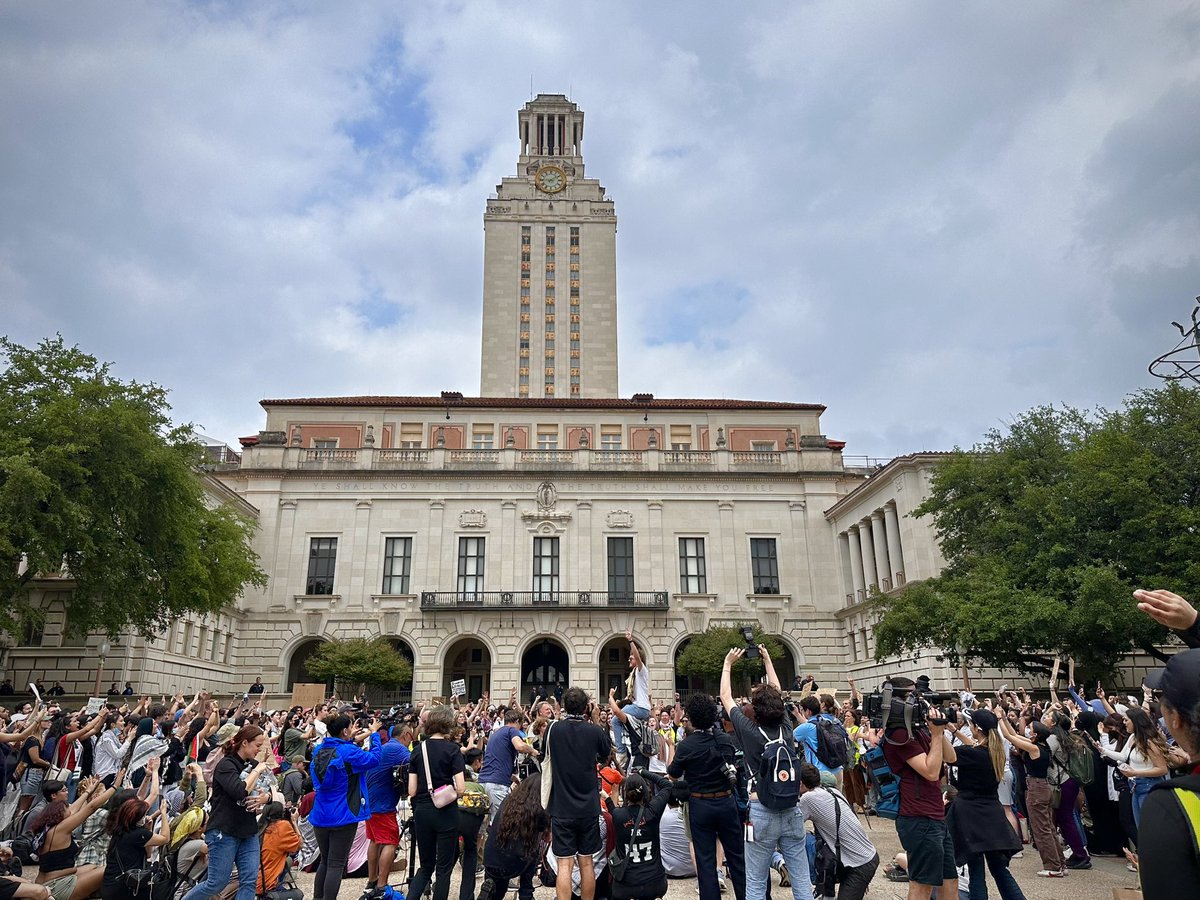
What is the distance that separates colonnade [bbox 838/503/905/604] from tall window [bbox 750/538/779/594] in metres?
3.70

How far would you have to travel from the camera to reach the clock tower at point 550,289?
2837 inches

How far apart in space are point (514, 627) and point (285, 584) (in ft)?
40.3

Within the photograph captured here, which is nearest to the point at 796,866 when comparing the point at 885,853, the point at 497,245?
the point at 885,853

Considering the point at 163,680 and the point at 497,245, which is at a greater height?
the point at 497,245

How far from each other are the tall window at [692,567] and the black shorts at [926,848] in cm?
3624

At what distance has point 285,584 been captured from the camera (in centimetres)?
4141

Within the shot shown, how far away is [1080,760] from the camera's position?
10.5 meters

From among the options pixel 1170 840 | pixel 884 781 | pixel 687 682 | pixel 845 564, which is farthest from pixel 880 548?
pixel 1170 840

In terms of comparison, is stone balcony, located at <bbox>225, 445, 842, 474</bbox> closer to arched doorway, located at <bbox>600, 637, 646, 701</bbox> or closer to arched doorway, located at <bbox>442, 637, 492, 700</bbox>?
arched doorway, located at <bbox>442, 637, 492, 700</bbox>

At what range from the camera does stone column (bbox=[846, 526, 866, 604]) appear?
41219 mm

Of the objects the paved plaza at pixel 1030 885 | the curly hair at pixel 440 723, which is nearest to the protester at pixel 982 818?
the paved plaza at pixel 1030 885

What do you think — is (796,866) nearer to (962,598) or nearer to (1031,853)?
(1031,853)

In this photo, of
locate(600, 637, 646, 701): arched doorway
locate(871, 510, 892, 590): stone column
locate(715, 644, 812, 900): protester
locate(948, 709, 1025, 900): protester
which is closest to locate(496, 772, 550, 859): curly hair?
locate(715, 644, 812, 900): protester

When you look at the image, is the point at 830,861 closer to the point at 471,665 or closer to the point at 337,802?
the point at 337,802
